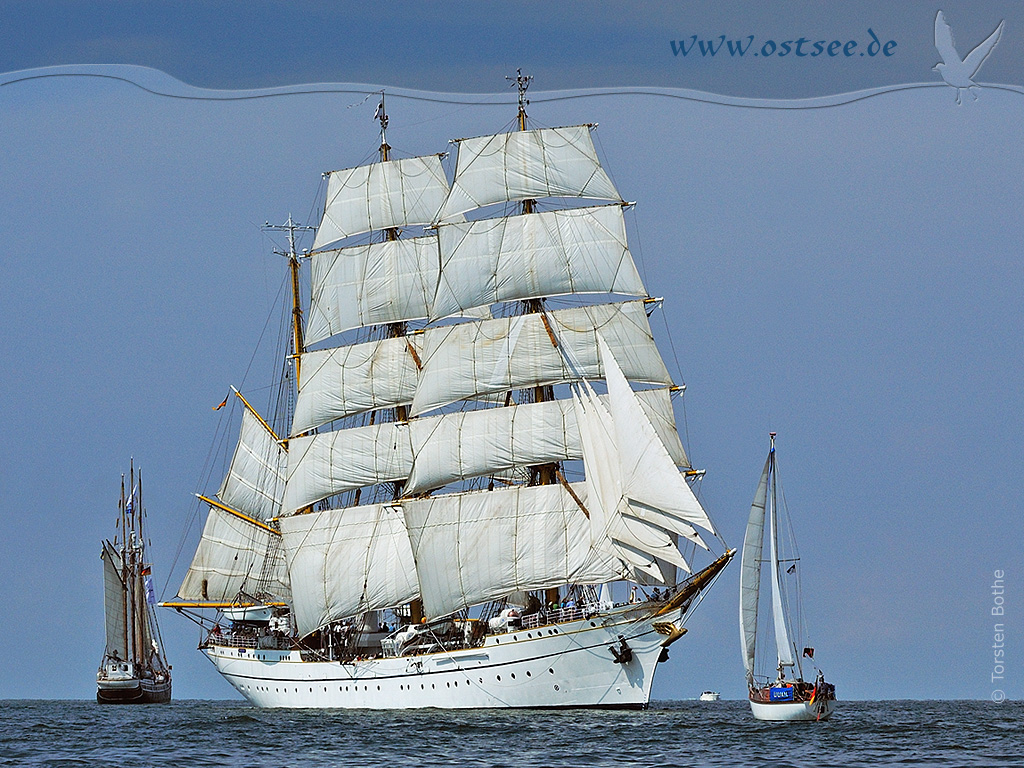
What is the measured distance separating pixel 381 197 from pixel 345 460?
51.1ft

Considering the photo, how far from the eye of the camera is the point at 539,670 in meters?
71.9

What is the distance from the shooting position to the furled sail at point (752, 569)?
62.1 meters

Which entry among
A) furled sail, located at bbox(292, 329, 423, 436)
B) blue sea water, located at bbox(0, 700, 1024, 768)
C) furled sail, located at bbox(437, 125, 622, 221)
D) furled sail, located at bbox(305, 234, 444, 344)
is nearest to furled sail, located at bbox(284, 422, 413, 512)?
furled sail, located at bbox(292, 329, 423, 436)

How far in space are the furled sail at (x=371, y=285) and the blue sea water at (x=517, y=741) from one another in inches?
918

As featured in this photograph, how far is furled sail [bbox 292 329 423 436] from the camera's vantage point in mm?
87250

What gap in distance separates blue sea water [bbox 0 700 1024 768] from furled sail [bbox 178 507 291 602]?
1956 cm

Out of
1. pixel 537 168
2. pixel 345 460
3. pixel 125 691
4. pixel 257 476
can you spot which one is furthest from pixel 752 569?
pixel 125 691

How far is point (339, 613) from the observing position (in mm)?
85562

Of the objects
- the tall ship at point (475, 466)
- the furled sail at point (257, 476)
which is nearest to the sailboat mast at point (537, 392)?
the tall ship at point (475, 466)

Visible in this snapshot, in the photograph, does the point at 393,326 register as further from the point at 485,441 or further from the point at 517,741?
the point at 517,741

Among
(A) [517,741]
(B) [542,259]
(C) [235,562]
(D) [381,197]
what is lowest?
(A) [517,741]

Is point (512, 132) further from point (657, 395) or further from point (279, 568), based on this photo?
point (279, 568)

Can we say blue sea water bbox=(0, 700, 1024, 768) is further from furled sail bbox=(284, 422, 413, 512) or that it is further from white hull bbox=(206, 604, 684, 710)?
furled sail bbox=(284, 422, 413, 512)

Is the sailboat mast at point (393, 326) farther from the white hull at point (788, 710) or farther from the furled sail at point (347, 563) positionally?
the white hull at point (788, 710)
